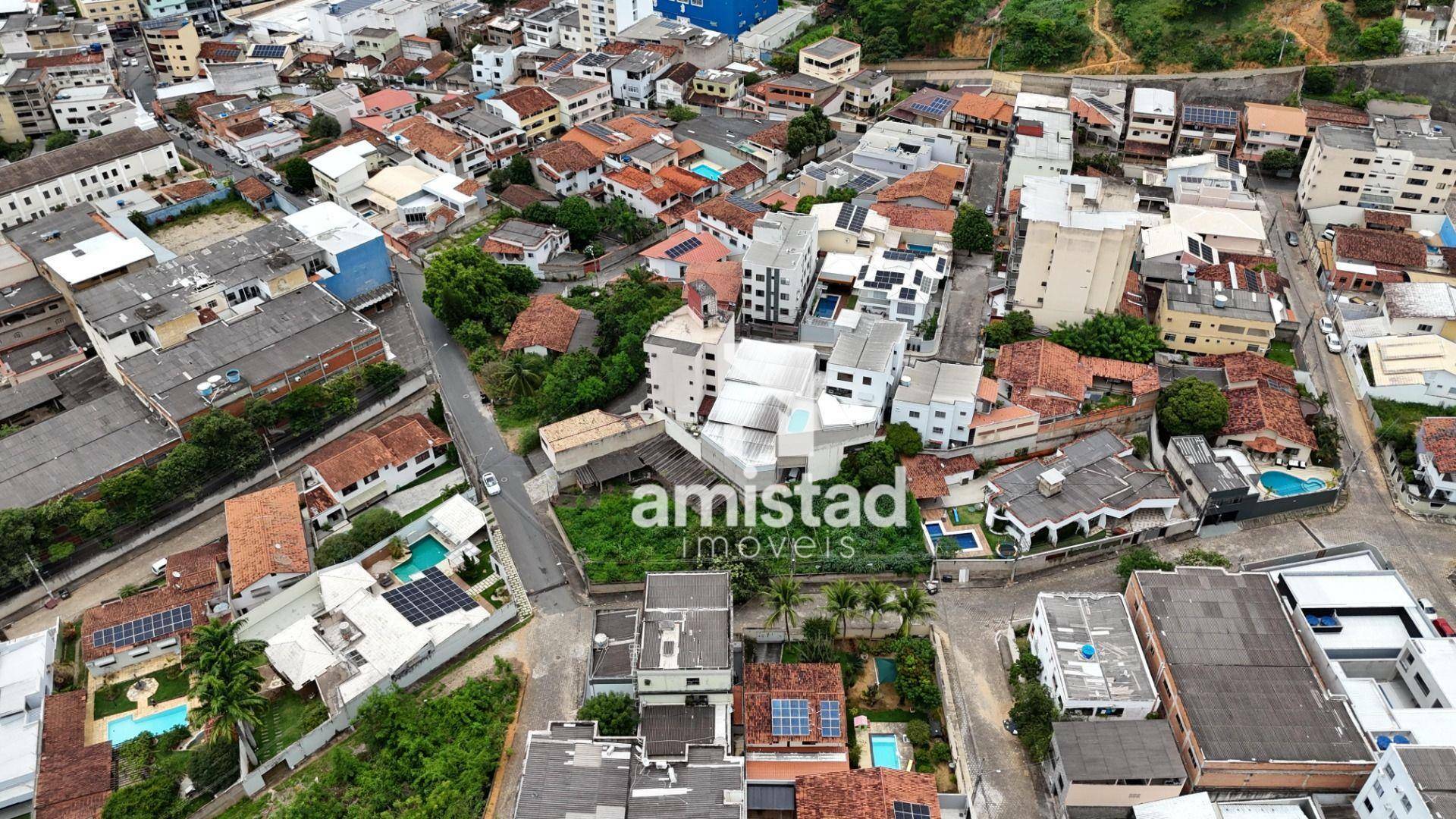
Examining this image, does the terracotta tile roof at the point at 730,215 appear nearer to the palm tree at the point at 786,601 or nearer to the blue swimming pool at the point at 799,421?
the blue swimming pool at the point at 799,421

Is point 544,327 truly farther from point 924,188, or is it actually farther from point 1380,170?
point 1380,170

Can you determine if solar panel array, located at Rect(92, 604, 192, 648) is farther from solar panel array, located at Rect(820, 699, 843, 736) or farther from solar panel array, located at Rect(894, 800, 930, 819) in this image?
solar panel array, located at Rect(894, 800, 930, 819)

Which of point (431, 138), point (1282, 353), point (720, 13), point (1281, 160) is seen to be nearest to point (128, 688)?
point (431, 138)

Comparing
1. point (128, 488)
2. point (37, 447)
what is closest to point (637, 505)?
point (128, 488)

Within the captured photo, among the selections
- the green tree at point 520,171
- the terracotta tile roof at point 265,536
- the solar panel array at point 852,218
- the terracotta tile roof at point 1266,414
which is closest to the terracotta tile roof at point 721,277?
the solar panel array at point 852,218

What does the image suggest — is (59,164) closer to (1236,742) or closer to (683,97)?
(683,97)
